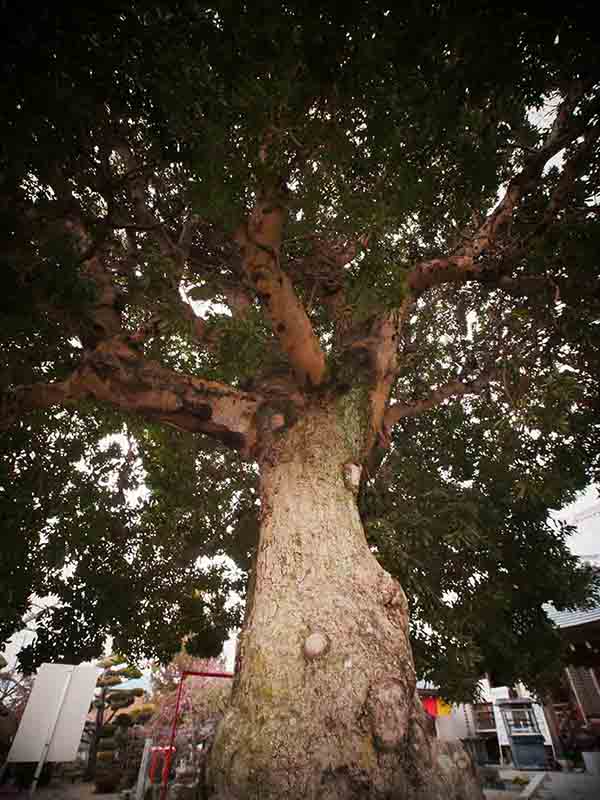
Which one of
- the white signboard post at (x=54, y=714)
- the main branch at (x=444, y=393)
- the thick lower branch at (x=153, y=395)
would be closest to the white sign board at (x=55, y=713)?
the white signboard post at (x=54, y=714)

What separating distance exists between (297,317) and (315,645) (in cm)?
289

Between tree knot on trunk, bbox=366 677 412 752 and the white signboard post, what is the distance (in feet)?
18.0

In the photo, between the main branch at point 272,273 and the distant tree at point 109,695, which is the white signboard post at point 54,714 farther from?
the main branch at point 272,273

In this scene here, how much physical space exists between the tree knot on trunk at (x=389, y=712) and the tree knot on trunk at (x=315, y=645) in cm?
36

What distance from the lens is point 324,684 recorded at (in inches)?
97.7

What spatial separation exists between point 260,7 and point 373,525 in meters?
5.09

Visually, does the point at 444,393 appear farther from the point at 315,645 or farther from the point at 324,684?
the point at 324,684

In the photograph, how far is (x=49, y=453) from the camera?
6.20 metres

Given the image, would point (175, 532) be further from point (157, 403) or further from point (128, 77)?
point (128, 77)

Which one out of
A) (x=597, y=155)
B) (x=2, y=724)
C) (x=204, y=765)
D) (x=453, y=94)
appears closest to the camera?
(x=204, y=765)

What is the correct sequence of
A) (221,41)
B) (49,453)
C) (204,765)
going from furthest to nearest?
(49,453) < (221,41) < (204,765)

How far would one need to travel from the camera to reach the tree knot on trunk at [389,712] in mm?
2250

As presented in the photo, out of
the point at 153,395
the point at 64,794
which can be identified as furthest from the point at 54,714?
the point at 153,395

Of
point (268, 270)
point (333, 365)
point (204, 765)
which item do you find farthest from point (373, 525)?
point (268, 270)
